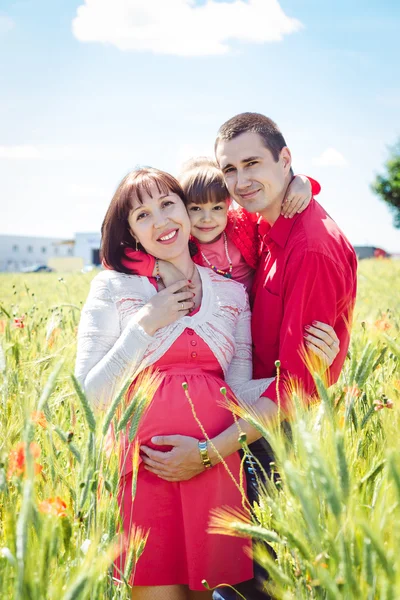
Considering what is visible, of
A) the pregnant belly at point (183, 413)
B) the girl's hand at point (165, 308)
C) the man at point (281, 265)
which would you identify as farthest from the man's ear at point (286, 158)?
the pregnant belly at point (183, 413)

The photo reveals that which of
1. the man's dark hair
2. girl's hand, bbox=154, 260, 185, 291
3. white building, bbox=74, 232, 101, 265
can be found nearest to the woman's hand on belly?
girl's hand, bbox=154, 260, 185, 291

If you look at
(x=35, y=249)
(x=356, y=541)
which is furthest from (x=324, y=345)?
(x=35, y=249)

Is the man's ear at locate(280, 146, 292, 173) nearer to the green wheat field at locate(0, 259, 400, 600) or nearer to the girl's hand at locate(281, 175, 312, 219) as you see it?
the girl's hand at locate(281, 175, 312, 219)

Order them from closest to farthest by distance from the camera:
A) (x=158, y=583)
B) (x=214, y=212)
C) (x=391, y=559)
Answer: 1. (x=391, y=559)
2. (x=158, y=583)
3. (x=214, y=212)

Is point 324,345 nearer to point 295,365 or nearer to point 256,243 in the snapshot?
point 295,365

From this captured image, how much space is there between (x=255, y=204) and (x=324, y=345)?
0.70 metres

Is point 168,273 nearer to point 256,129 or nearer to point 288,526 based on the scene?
point 256,129

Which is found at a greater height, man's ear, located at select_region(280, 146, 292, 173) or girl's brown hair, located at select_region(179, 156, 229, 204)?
man's ear, located at select_region(280, 146, 292, 173)

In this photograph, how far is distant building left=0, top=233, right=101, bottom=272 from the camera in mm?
67625

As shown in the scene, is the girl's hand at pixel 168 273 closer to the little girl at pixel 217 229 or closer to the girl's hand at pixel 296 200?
the little girl at pixel 217 229

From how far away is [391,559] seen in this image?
85 centimetres

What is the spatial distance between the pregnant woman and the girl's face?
18cm

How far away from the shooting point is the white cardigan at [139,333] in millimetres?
2047

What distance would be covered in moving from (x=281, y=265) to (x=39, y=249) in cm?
7746
